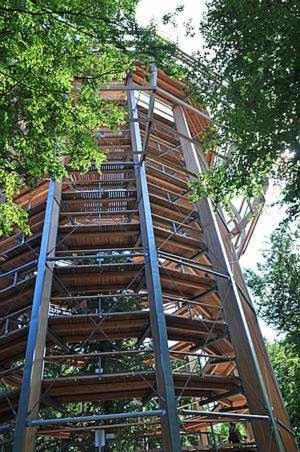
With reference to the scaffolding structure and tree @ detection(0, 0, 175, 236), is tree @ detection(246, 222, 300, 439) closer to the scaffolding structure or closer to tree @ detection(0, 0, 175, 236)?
the scaffolding structure

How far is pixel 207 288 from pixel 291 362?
3739 millimetres

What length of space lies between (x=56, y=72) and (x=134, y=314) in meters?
5.28

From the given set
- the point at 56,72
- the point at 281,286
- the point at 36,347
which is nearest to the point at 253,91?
the point at 56,72

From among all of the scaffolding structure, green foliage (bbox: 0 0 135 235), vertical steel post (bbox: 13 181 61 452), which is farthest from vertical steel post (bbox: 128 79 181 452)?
green foliage (bbox: 0 0 135 235)

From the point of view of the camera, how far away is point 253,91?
532 centimetres

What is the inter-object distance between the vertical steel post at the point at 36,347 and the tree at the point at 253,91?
387 cm

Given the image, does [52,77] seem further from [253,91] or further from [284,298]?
[284,298]

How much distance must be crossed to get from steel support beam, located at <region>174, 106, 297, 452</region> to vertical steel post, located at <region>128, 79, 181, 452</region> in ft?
6.60

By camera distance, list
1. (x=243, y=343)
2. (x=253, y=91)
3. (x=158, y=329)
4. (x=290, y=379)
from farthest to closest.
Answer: (x=290, y=379), (x=243, y=343), (x=158, y=329), (x=253, y=91)

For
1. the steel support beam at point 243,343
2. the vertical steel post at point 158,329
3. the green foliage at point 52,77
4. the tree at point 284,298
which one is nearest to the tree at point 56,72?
the green foliage at point 52,77

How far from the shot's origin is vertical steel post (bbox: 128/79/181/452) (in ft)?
21.7

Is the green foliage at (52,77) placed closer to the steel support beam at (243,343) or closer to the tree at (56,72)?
the tree at (56,72)

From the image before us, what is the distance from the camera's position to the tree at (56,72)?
5.01 m

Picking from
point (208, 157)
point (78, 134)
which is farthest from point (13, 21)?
point (208, 157)
